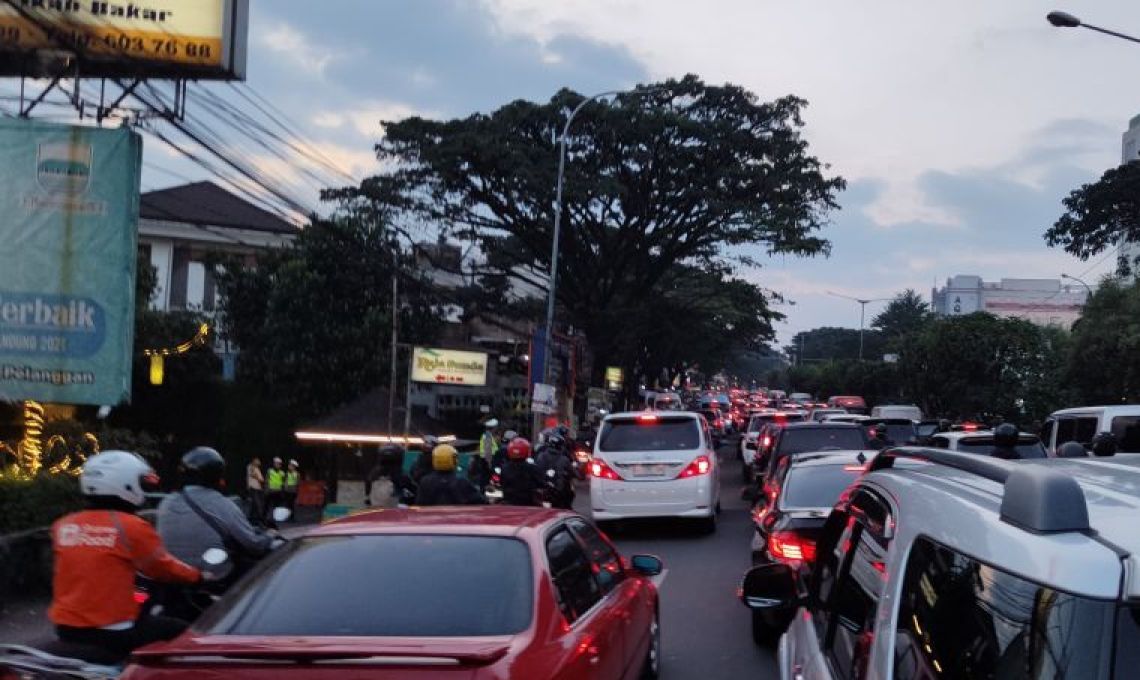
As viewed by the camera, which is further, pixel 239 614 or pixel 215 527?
pixel 215 527

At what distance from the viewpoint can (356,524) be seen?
17.2 ft

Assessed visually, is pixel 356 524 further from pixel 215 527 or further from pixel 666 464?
pixel 666 464

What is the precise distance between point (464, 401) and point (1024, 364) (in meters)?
20.4

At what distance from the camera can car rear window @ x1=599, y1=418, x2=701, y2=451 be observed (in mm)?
16734

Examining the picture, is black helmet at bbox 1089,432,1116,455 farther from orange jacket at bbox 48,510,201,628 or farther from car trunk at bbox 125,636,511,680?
orange jacket at bbox 48,510,201,628

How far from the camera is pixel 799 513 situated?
9508mm

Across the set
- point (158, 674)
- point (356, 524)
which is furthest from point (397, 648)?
point (356, 524)

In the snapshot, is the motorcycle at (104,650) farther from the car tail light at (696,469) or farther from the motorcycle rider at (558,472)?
the car tail light at (696,469)

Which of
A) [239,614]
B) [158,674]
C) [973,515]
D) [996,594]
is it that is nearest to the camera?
A: [996,594]

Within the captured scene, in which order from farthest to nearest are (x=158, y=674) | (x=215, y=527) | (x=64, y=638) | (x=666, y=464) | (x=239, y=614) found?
(x=666, y=464)
(x=215, y=527)
(x=64, y=638)
(x=239, y=614)
(x=158, y=674)

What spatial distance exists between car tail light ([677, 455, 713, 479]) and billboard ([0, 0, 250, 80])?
9508 mm

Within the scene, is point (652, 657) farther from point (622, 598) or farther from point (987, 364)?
point (987, 364)

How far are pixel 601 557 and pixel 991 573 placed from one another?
4262 mm

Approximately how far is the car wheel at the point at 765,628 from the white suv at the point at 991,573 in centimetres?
548
